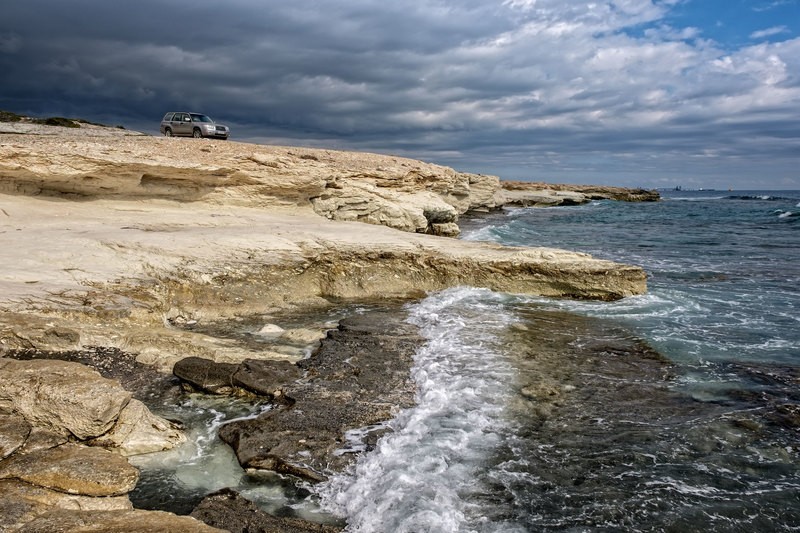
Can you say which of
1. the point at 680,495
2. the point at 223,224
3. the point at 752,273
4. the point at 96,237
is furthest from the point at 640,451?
the point at 752,273

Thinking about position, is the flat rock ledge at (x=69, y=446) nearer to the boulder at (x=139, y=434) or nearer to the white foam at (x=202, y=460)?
the boulder at (x=139, y=434)

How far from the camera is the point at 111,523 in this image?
3803 millimetres

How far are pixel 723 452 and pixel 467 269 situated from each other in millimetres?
8651

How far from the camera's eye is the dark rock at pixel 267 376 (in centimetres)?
719

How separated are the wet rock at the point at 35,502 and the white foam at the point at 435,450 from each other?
184 centimetres

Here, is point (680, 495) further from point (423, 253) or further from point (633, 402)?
Answer: point (423, 253)

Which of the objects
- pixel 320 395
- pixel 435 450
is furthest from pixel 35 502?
pixel 435 450

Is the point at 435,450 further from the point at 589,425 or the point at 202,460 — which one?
the point at 202,460

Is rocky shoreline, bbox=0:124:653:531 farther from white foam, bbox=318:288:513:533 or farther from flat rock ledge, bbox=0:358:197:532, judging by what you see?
white foam, bbox=318:288:513:533

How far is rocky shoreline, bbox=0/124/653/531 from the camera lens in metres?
4.96

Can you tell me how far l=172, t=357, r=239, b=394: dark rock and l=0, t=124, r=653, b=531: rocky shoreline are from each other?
0.07 ft

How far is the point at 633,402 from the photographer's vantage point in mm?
7340

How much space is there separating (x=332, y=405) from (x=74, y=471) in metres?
2.98

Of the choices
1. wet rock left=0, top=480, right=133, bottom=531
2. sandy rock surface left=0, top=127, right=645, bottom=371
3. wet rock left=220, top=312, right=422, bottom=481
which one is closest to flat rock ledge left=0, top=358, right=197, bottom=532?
wet rock left=0, top=480, right=133, bottom=531
